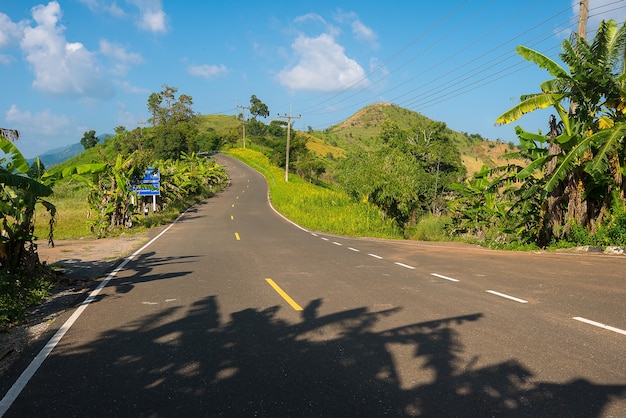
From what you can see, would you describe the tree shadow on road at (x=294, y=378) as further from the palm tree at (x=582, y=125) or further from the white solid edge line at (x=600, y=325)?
the palm tree at (x=582, y=125)

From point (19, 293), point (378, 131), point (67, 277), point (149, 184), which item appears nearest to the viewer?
point (19, 293)

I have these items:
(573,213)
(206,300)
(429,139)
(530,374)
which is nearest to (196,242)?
(206,300)

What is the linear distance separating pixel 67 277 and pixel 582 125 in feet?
52.4

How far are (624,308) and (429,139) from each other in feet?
161

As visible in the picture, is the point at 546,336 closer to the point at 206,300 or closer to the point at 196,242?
the point at 206,300

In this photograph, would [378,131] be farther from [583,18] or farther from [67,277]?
[67,277]

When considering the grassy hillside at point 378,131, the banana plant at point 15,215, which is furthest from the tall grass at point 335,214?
the grassy hillside at point 378,131

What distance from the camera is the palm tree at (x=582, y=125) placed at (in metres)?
13.4

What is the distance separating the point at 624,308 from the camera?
6.55 metres

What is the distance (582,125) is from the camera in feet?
47.3

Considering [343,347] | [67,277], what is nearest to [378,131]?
[67,277]

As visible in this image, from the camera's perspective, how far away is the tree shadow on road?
12.1 feet

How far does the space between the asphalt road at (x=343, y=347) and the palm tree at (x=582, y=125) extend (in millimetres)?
4730

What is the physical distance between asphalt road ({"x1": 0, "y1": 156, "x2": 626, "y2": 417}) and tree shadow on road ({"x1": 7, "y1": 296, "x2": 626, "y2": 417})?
18 millimetres
